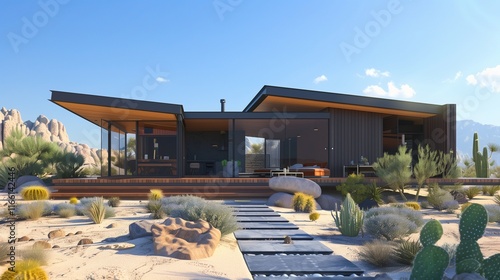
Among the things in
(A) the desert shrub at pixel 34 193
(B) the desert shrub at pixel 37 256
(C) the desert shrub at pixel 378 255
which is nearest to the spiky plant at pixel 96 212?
(B) the desert shrub at pixel 37 256

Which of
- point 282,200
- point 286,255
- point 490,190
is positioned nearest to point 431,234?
point 286,255

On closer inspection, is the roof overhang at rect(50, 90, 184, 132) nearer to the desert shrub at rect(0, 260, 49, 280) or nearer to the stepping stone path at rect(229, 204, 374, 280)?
the stepping stone path at rect(229, 204, 374, 280)

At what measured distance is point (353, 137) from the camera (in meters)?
15.4

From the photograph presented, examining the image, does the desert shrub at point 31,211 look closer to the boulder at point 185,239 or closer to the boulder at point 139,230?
the boulder at point 139,230

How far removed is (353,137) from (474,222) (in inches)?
482

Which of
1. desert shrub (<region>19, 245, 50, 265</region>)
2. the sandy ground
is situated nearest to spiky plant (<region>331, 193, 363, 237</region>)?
the sandy ground

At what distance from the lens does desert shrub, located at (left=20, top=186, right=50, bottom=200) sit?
12.0 metres

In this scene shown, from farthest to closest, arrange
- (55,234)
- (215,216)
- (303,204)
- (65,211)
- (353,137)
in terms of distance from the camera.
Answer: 1. (353,137)
2. (303,204)
3. (65,211)
4. (55,234)
5. (215,216)

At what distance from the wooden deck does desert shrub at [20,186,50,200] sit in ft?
1.60

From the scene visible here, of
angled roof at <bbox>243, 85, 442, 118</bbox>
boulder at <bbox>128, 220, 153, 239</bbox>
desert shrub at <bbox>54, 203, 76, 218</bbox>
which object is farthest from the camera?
angled roof at <bbox>243, 85, 442, 118</bbox>

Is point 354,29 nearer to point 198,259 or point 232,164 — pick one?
point 232,164

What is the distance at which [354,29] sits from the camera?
13.2 meters

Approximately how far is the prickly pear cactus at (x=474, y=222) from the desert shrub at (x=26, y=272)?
4.14 metres

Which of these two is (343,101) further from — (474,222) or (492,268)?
(492,268)
